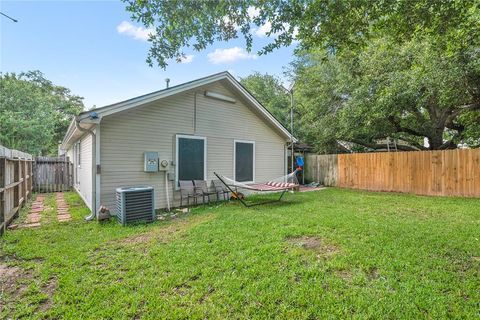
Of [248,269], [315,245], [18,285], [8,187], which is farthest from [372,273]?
[8,187]

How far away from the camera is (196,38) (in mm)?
3621

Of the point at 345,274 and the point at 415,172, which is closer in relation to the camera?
the point at 345,274

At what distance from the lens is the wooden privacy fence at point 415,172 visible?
7.95 metres

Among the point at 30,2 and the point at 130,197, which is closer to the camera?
the point at 130,197

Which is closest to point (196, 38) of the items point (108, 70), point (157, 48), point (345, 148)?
point (157, 48)

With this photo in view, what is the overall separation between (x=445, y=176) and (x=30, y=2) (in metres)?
12.6

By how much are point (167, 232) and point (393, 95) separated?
31.6 feet

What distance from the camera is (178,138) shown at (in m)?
7.16

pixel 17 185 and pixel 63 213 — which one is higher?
pixel 17 185

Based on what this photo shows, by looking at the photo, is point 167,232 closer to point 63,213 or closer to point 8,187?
point 8,187

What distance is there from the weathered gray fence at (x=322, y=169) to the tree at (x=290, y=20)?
28.1 feet

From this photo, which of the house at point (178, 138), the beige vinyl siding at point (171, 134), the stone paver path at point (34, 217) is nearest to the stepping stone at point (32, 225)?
the stone paver path at point (34, 217)

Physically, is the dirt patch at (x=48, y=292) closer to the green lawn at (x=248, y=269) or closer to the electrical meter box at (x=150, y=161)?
the green lawn at (x=248, y=269)

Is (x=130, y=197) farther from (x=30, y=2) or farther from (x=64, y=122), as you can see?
(x=64, y=122)
